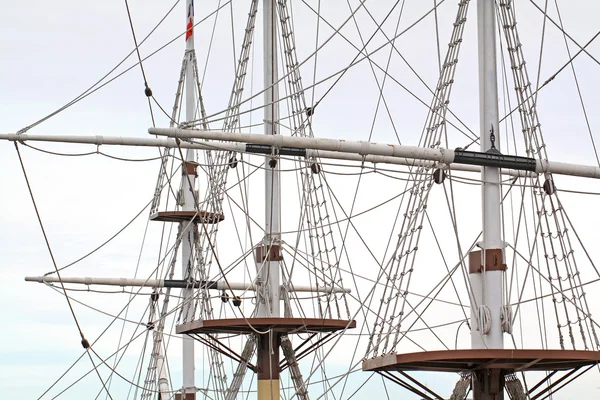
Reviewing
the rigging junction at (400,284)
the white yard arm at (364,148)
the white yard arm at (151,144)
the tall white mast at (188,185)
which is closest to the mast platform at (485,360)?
the rigging junction at (400,284)

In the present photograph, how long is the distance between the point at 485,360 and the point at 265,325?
8.18m

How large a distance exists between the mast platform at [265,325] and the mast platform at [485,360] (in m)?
5.98

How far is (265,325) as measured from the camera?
88.6ft

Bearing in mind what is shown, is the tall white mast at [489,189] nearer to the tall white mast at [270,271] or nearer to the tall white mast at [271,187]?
the tall white mast at [271,187]

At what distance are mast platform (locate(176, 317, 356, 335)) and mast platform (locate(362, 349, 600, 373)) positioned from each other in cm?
598

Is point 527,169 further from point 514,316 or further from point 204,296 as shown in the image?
point 204,296

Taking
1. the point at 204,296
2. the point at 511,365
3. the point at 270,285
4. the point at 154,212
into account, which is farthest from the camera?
the point at 154,212

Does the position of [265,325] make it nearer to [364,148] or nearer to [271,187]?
[271,187]

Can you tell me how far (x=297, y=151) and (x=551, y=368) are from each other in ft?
30.9

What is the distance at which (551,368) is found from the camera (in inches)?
800

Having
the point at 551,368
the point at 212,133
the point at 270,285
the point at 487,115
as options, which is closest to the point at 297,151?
the point at 270,285

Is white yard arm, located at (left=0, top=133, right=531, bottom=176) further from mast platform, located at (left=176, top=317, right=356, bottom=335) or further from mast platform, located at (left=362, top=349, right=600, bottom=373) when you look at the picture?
mast platform, located at (left=362, top=349, right=600, bottom=373)

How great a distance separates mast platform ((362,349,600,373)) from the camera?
19.0 m

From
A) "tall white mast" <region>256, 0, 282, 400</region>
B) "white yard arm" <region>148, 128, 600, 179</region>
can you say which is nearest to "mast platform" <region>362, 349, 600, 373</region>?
"white yard arm" <region>148, 128, 600, 179</region>
